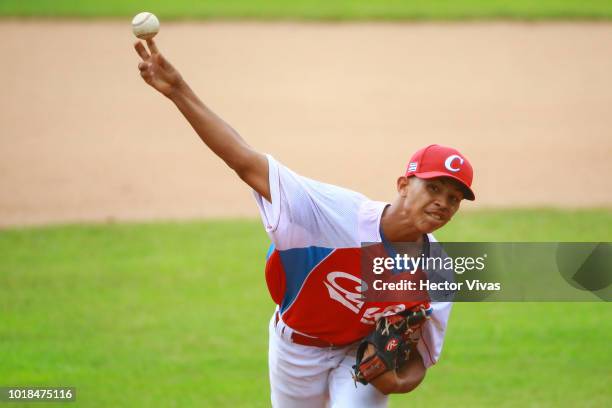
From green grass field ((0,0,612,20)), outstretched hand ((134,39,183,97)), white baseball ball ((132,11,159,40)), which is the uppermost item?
green grass field ((0,0,612,20))

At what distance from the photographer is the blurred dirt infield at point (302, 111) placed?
41.7 ft

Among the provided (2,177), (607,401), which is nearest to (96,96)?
(2,177)

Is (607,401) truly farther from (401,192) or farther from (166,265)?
(166,265)

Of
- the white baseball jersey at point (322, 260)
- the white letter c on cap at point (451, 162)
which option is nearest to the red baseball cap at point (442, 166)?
the white letter c on cap at point (451, 162)

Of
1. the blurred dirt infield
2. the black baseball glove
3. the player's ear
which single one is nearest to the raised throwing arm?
the player's ear

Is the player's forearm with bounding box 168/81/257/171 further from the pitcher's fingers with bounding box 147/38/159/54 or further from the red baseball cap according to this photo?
the red baseball cap

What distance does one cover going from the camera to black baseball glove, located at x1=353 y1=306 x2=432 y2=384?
4871 millimetres

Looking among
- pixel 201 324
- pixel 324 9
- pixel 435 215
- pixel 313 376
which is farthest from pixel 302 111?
pixel 435 215

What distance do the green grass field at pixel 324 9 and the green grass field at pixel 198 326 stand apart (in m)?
7.81

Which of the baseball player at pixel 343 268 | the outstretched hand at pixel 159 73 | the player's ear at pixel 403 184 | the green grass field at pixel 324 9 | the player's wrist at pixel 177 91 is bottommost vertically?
the baseball player at pixel 343 268

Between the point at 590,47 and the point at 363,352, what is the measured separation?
43.6ft

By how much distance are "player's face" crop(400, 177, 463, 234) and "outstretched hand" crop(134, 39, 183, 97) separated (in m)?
1.16

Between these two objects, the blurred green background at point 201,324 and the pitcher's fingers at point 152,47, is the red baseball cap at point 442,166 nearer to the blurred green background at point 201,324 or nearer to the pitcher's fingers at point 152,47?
the pitcher's fingers at point 152,47

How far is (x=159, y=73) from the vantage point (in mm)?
4484
